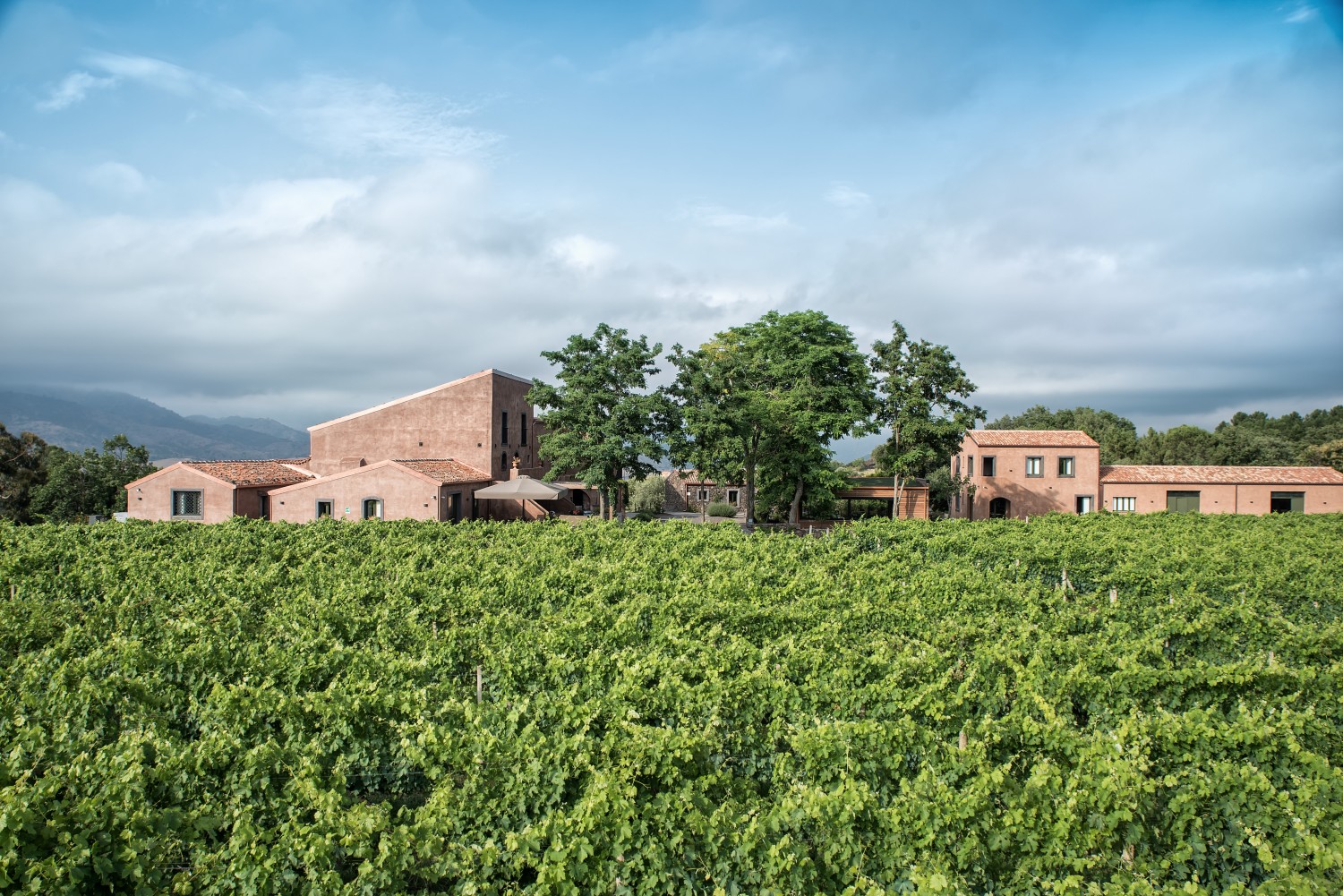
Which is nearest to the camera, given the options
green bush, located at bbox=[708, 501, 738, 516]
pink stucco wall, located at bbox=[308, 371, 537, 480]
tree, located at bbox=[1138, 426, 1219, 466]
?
pink stucco wall, located at bbox=[308, 371, 537, 480]

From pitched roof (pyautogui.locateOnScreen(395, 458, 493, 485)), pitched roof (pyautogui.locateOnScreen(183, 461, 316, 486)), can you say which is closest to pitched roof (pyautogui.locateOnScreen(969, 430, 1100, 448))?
pitched roof (pyautogui.locateOnScreen(395, 458, 493, 485))

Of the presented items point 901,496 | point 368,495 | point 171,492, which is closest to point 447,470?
point 368,495

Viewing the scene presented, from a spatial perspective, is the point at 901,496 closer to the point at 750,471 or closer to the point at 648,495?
the point at 750,471

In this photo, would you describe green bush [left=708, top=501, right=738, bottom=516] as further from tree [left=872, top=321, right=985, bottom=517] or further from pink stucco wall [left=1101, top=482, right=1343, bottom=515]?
pink stucco wall [left=1101, top=482, right=1343, bottom=515]

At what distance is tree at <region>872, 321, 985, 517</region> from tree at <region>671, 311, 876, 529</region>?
5.32 ft

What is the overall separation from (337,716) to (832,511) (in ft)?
129

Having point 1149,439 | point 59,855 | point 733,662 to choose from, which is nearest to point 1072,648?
point 733,662

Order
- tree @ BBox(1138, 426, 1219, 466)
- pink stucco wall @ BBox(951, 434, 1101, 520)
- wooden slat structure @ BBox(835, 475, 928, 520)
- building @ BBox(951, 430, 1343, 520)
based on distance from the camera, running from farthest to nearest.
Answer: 1. tree @ BBox(1138, 426, 1219, 466)
2. wooden slat structure @ BBox(835, 475, 928, 520)
3. pink stucco wall @ BBox(951, 434, 1101, 520)
4. building @ BBox(951, 430, 1343, 520)

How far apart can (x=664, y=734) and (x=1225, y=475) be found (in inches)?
1866

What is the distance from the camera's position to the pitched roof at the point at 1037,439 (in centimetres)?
4338

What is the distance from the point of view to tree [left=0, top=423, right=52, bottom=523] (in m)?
43.7

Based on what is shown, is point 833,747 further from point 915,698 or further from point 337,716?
point 337,716

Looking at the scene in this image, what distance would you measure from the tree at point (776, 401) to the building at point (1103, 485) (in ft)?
35.4

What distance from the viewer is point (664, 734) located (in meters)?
7.40
